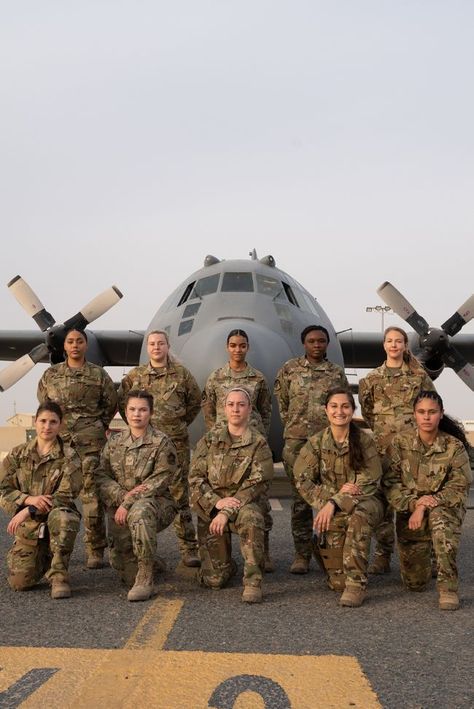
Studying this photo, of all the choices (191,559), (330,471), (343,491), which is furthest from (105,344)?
(343,491)

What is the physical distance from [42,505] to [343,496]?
2.55m

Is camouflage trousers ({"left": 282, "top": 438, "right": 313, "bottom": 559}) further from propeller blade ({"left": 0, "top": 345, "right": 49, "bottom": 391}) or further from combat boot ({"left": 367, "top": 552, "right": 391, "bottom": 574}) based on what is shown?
propeller blade ({"left": 0, "top": 345, "right": 49, "bottom": 391})

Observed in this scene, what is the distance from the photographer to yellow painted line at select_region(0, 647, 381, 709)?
329cm

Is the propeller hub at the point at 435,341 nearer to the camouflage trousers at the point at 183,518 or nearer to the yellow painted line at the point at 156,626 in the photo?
the camouflage trousers at the point at 183,518

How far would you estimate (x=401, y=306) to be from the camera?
484 inches

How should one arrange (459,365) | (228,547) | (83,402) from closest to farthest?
1. (228,547)
2. (83,402)
3. (459,365)

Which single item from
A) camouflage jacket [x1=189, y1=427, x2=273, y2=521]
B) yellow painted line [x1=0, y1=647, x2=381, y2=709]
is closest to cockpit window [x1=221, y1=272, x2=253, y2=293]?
camouflage jacket [x1=189, y1=427, x2=273, y2=521]

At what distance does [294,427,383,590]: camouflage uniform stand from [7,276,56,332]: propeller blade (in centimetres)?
798

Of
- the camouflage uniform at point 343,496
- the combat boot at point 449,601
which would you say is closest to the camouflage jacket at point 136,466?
the camouflage uniform at point 343,496

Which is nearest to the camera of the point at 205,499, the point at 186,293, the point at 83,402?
the point at 205,499

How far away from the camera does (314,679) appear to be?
142 inches

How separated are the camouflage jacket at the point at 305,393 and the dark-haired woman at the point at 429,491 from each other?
55.8 inches

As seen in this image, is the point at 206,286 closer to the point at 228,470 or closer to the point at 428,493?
the point at 228,470

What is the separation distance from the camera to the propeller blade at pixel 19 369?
1252 cm
